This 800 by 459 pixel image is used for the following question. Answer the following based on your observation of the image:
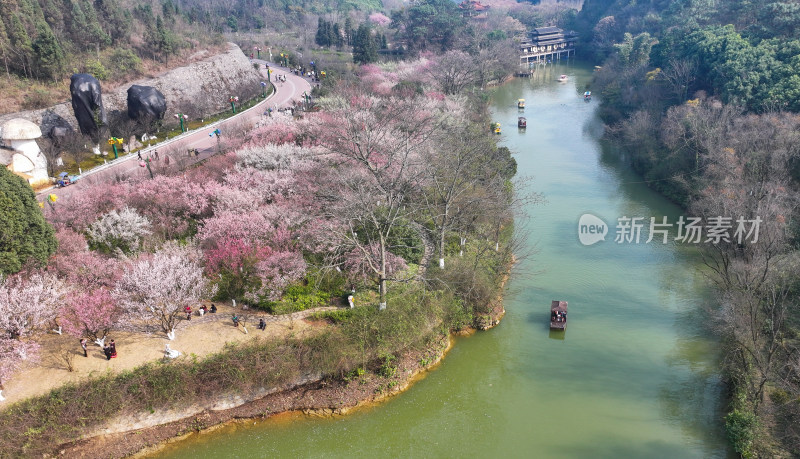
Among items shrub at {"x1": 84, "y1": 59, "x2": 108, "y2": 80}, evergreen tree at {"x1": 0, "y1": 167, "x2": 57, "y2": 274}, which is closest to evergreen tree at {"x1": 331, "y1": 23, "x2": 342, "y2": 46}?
shrub at {"x1": 84, "y1": 59, "x2": 108, "y2": 80}

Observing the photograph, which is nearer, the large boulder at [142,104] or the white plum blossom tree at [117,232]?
the white plum blossom tree at [117,232]

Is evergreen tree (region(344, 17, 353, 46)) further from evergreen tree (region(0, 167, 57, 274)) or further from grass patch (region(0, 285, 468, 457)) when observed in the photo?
grass patch (region(0, 285, 468, 457))

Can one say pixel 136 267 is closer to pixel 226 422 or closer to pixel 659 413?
pixel 226 422

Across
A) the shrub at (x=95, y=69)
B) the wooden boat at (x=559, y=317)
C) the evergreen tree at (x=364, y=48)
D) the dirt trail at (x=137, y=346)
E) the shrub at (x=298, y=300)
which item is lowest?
the wooden boat at (x=559, y=317)

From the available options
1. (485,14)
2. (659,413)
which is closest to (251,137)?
(659,413)

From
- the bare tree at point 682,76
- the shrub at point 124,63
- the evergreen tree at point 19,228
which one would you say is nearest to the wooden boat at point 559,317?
the evergreen tree at point 19,228

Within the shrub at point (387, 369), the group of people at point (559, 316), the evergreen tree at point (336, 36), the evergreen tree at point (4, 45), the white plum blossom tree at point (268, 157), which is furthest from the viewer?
the evergreen tree at point (336, 36)

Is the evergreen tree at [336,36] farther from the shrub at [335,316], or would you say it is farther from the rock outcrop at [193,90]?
the shrub at [335,316]

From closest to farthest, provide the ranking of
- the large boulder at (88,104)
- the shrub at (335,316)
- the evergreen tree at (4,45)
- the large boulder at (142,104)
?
the shrub at (335,316)
the large boulder at (88,104)
the evergreen tree at (4,45)
the large boulder at (142,104)
